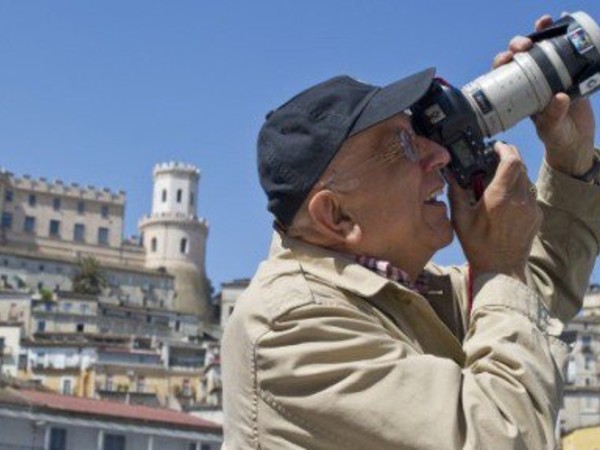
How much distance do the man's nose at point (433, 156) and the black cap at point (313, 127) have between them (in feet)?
0.39

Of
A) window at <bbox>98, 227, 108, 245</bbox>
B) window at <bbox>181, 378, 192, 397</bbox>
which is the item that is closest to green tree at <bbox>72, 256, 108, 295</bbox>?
window at <bbox>98, 227, 108, 245</bbox>

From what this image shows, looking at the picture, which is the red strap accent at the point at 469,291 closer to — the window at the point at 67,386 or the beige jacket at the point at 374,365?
the beige jacket at the point at 374,365

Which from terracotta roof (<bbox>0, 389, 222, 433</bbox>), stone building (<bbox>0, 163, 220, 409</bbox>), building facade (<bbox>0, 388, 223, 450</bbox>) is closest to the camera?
building facade (<bbox>0, 388, 223, 450</bbox>)

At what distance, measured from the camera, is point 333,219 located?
7.50 ft

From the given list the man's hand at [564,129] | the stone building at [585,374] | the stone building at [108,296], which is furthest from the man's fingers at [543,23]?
the stone building at [108,296]

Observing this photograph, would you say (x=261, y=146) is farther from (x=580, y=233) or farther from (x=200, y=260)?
(x=200, y=260)

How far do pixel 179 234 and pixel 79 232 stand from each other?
7.96 m

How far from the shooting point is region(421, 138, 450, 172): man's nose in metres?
2.28

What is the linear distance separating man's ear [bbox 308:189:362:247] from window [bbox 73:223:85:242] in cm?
9874

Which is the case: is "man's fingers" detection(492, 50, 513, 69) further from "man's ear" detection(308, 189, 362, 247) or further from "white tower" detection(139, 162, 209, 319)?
"white tower" detection(139, 162, 209, 319)

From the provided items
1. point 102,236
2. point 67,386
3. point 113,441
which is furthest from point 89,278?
point 113,441

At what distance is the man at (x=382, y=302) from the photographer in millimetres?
2014

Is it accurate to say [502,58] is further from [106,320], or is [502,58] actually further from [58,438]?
[106,320]

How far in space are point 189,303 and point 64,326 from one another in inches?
778
